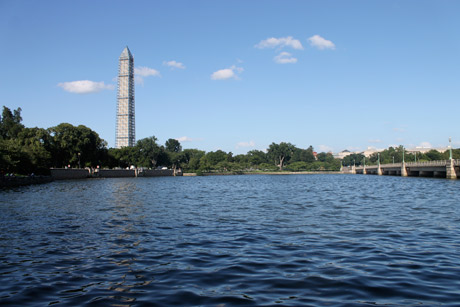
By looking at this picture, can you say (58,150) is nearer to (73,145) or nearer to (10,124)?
(73,145)

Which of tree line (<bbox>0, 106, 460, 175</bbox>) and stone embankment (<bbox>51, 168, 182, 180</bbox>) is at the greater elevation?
tree line (<bbox>0, 106, 460, 175</bbox>)

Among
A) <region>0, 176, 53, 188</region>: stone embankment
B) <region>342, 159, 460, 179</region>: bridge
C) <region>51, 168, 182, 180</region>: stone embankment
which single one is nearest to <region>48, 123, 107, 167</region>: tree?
<region>51, 168, 182, 180</region>: stone embankment

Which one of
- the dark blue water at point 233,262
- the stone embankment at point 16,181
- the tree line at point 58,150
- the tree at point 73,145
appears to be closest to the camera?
the dark blue water at point 233,262

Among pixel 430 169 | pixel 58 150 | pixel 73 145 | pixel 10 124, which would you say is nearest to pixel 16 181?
pixel 58 150

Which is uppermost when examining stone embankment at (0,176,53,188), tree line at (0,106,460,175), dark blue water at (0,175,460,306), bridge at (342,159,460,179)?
tree line at (0,106,460,175)

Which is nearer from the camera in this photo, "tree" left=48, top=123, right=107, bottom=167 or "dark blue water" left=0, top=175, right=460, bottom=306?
"dark blue water" left=0, top=175, right=460, bottom=306

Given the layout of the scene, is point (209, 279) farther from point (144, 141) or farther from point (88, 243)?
point (144, 141)

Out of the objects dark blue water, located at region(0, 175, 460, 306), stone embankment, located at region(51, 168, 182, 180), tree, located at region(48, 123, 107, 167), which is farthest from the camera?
tree, located at region(48, 123, 107, 167)

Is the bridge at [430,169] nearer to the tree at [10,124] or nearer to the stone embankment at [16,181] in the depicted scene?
the stone embankment at [16,181]

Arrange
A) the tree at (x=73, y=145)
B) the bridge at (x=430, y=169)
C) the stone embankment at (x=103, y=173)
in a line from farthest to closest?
the tree at (x=73, y=145)
the stone embankment at (x=103, y=173)
the bridge at (x=430, y=169)

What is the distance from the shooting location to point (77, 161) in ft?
408

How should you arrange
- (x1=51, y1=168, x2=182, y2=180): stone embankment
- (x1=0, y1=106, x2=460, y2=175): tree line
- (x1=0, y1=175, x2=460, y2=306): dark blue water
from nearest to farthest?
(x1=0, y1=175, x2=460, y2=306): dark blue water
(x1=0, y1=106, x2=460, y2=175): tree line
(x1=51, y1=168, x2=182, y2=180): stone embankment

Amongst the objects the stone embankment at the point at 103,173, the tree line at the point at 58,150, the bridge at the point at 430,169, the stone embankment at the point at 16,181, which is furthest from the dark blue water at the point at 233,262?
the stone embankment at the point at 103,173

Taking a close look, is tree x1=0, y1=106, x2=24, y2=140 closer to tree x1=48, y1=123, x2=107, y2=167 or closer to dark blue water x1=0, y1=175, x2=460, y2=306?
tree x1=48, y1=123, x2=107, y2=167
